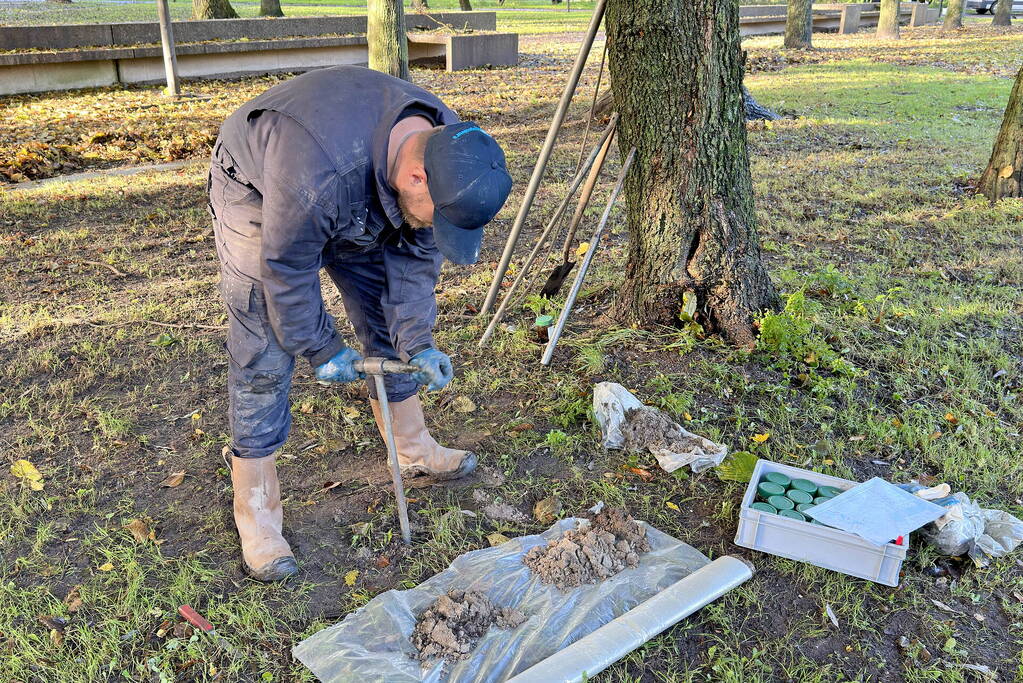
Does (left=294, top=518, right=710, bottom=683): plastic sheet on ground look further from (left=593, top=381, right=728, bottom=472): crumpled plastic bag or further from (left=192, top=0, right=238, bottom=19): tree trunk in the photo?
(left=192, top=0, right=238, bottom=19): tree trunk

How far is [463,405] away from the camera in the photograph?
138 inches

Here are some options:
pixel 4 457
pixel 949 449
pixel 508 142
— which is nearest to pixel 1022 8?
pixel 508 142

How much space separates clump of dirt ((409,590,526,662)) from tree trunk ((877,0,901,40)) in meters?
19.3

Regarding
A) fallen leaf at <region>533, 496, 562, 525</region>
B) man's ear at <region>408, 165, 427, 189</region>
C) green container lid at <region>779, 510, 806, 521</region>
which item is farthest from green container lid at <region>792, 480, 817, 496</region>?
man's ear at <region>408, 165, 427, 189</region>

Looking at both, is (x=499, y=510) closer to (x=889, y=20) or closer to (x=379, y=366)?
(x=379, y=366)

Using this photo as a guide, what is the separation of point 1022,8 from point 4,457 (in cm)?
3957

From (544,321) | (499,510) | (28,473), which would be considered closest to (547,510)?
(499,510)

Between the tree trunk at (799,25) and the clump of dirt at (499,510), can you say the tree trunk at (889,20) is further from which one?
the clump of dirt at (499,510)

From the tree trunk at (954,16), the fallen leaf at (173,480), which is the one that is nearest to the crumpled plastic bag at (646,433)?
the fallen leaf at (173,480)

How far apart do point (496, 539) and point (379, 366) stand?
729 millimetres

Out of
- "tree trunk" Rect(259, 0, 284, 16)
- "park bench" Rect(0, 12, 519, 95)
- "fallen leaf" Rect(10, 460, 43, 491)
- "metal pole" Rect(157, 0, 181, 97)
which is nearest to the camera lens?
"fallen leaf" Rect(10, 460, 43, 491)

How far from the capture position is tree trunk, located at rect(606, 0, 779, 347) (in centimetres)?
353

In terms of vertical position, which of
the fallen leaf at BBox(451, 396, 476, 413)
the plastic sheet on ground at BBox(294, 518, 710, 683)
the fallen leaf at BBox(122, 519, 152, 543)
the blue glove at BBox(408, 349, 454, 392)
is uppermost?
the blue glove at BBox(408, 349, 454, 392)

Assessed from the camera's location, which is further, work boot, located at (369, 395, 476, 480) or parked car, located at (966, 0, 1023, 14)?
parked car, located at (966, 0, 1023, 14)
